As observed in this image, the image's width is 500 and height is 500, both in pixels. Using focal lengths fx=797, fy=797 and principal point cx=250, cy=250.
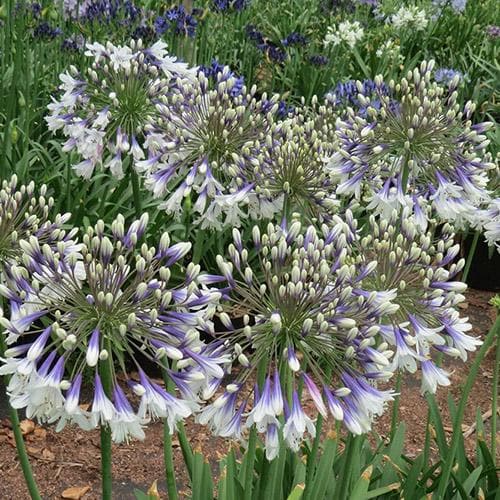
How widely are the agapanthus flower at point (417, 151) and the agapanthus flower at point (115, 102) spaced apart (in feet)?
2.81

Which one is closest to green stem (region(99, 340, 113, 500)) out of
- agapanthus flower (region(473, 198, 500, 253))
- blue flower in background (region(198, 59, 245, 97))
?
agapanthus flower (region(473, 198, 500, 253))

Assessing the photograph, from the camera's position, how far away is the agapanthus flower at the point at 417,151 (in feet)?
8.52

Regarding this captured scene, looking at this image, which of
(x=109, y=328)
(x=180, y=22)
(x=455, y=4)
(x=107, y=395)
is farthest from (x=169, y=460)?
(x=455, y=4)

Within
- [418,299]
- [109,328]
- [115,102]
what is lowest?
[109,328]

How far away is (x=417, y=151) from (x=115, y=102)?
3.87 ft

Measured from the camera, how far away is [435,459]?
171 inches

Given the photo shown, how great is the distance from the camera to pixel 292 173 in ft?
9.02

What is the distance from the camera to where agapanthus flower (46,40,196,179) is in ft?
10.2

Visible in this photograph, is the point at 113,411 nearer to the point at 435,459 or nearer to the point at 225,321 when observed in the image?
the point at 225,321

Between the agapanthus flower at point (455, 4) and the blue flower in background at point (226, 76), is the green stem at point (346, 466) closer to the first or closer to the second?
the blue flower in background at point (226, 76)

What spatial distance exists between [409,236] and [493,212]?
2.22ft

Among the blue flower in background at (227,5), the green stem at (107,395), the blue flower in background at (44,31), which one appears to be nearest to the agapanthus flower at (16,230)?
the green stem at (107,395)

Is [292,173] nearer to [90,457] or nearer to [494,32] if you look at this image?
[90,457]

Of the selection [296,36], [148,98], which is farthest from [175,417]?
[296,36]
